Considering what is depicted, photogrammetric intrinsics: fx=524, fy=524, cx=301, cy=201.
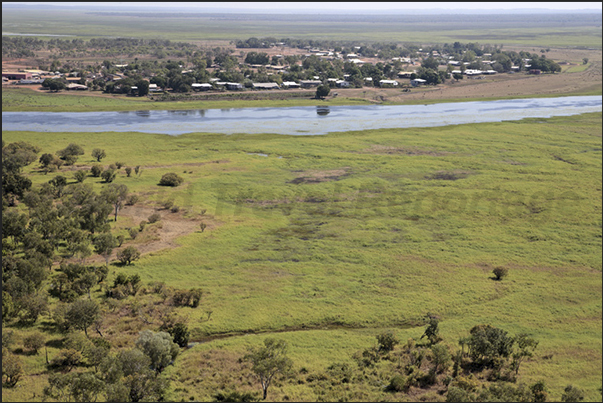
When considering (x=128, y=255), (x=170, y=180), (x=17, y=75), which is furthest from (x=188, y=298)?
(x=17, y=75)

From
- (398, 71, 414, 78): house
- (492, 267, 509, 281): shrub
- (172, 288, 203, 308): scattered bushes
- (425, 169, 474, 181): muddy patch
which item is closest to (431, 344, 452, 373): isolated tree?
(492, 267, 509, 281): shrub

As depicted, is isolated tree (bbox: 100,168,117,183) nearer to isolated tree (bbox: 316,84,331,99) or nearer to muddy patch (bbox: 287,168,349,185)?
muddy patch (bbox: 287,168,349,185)

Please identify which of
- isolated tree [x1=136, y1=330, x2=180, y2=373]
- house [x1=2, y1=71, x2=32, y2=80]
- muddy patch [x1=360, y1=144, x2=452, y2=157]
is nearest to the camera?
isolated tree [x1=136, y1=330, x2=180, y2=373]

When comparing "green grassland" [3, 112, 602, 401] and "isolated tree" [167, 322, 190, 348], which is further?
"green grassland" [3, 112, 602, 401]

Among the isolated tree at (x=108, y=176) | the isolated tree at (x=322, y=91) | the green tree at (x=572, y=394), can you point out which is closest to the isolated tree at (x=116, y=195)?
the isolated tree at (x=108, y=176)

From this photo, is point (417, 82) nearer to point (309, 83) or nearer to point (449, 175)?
point (309, 83)
